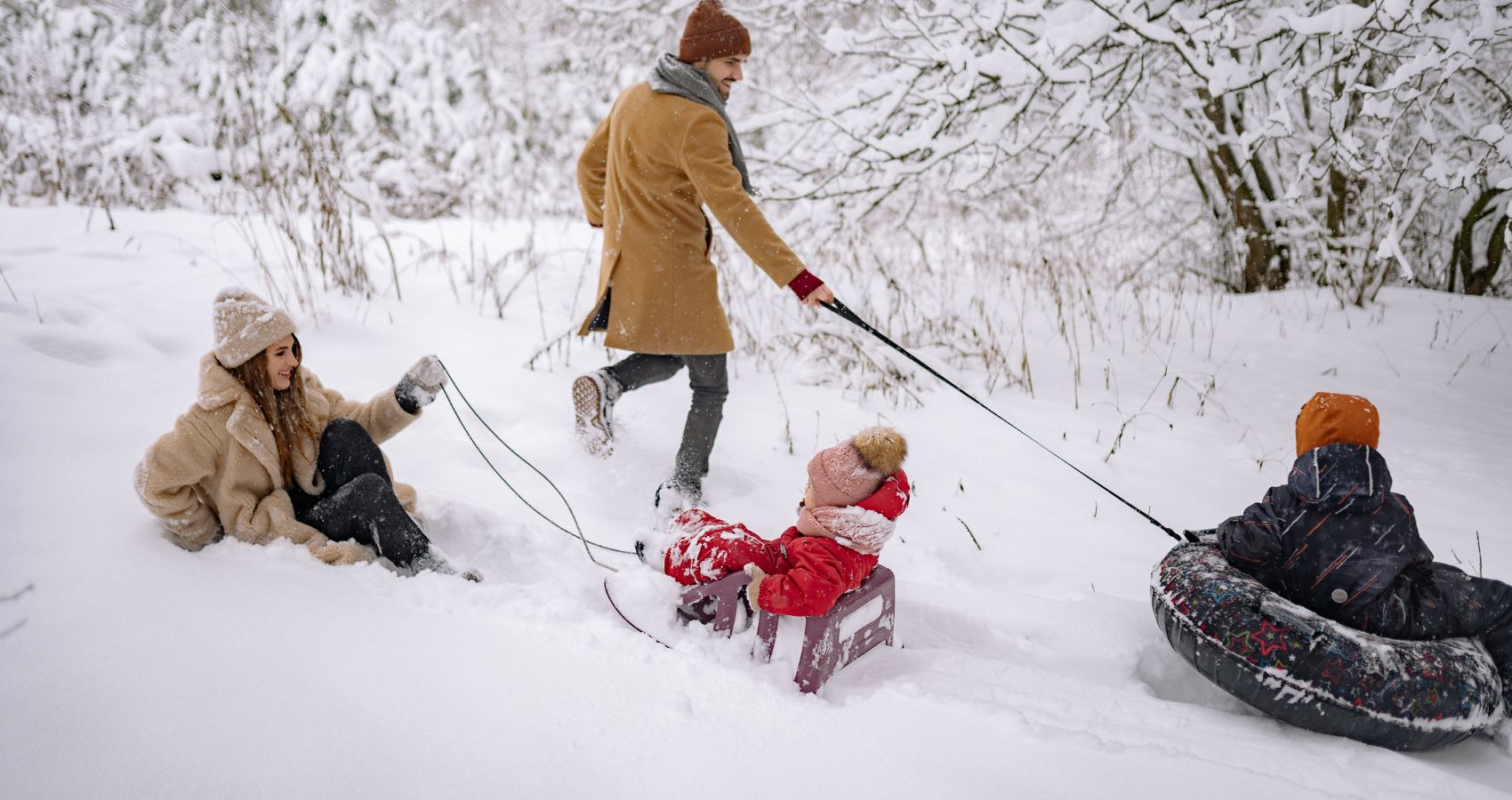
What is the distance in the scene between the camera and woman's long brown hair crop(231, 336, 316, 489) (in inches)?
83.4

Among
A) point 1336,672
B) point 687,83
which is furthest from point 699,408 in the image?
point 1336,672

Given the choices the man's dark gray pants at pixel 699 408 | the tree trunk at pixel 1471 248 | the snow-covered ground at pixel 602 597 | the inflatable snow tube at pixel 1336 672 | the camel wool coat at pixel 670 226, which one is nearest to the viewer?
the snow-covered ground at pixel 602 597

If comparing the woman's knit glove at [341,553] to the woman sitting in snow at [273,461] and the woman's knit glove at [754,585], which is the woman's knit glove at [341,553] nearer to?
the woman sitting in snow at [273,461]

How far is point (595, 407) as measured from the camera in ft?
9.46

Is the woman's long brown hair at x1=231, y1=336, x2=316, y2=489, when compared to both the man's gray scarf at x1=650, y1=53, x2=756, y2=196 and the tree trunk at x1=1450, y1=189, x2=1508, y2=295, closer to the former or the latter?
the man's gray scarf at x1=650, y1=53, x2=756, y2=196

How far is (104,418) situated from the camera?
2.78 m

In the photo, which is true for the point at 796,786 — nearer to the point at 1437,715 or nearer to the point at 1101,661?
the point at 1101,661

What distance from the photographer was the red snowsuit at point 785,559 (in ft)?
6.28

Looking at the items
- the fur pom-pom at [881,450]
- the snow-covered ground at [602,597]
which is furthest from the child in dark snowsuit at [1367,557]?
the fur pom-pom at [881,450]

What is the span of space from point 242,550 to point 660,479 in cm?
148

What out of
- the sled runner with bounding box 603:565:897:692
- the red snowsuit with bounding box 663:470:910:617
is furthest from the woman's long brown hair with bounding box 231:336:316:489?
the red snowsuit with bounding box 663:470:910:617

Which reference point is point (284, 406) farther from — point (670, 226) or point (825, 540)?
point (825, 540)

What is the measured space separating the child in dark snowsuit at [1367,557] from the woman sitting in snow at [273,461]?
2.34 metres

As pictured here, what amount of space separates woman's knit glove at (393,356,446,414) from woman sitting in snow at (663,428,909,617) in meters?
0.95
